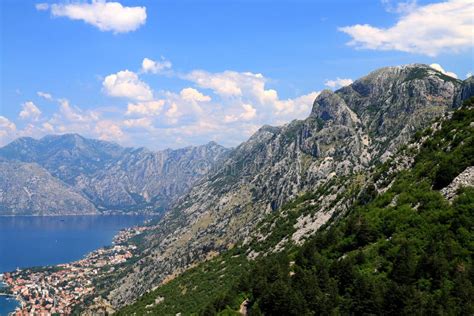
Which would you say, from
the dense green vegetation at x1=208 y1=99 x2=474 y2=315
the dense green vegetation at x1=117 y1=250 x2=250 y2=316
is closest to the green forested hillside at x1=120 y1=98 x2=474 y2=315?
the dense green vegetation at x1=208 y1=99 x2=474 y2=315

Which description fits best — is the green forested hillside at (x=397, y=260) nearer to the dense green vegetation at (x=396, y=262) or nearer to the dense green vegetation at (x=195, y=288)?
the dense green vegetation at (x=396, y=262)

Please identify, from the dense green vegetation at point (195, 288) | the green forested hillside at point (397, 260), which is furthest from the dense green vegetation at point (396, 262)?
the dense green vegetation at point (195, 288)

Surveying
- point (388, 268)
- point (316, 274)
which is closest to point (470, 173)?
point (388, 268)

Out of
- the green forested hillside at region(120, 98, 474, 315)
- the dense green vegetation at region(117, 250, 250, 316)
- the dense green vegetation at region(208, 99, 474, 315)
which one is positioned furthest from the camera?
the dense green vegetation at region(117, 250, 250, 316)

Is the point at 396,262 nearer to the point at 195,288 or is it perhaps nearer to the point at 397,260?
the point at 397,260

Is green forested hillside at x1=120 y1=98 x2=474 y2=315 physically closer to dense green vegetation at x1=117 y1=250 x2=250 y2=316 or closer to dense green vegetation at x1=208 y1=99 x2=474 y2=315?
dense green vegetation at x1=208 y1=99 x2=474 y2=315

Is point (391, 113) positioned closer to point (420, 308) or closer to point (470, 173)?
point (470, 173)
